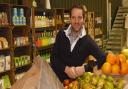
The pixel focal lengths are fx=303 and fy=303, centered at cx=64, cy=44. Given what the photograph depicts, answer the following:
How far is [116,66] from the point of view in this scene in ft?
8.96

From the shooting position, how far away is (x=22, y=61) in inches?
283

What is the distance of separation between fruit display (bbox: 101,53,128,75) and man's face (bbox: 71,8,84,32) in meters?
0.56

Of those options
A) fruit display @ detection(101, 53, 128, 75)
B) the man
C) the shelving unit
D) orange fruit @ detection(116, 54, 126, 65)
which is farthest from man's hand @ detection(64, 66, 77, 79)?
the shelving unit

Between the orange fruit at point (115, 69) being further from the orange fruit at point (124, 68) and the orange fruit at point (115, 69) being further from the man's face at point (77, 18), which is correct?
the man's face at point (77, 18)

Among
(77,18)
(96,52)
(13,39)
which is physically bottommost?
(13,39)

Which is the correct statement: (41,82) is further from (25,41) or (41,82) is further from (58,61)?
(25,41)

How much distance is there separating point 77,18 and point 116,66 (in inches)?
28.3

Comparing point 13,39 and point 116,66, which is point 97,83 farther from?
point 13,39

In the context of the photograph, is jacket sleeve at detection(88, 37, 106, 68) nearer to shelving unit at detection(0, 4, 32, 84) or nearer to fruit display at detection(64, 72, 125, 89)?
fruit display at detection(64, 72, 125, 89)

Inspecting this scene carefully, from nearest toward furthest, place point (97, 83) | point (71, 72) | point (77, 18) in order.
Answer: point (97, 83) < point (71, 72) < point (77, 18)

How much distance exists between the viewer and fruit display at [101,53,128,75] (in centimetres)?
269

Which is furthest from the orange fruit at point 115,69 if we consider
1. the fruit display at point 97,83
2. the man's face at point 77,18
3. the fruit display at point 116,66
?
the man's face at point 77,18

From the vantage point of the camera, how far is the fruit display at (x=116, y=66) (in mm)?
2686

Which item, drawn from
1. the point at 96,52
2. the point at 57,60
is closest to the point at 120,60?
the point at 96,52
